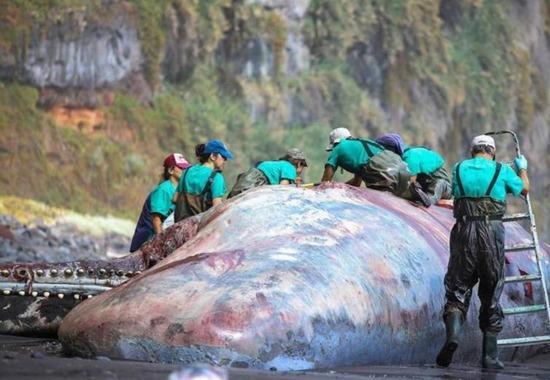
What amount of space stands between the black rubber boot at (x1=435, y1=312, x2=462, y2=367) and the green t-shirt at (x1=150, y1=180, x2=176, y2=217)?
4345 millimetres

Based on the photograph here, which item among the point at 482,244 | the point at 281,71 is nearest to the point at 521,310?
the point at 482,244

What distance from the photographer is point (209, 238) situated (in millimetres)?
9578

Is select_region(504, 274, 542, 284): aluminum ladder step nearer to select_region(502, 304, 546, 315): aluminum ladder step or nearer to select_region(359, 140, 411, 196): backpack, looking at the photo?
select_region(502, 304, 546, 315): aluminum ladder step

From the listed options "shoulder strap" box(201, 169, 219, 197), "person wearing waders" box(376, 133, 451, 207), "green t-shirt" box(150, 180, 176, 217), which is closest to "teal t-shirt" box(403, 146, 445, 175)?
"person wearing waders" box(376, 133, 451, 207)

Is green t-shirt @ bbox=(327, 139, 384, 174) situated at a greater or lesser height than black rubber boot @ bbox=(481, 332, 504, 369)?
greater

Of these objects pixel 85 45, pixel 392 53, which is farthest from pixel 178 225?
pixel 392 53

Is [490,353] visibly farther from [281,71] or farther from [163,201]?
[281,71]

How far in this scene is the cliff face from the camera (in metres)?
40.8

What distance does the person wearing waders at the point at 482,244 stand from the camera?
1015 cm

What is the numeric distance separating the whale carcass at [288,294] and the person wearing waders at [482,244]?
21cm

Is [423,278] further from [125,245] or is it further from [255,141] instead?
[255,141]

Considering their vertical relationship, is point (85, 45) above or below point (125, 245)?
above

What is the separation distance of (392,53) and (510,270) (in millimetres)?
39143

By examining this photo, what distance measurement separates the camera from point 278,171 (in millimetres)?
13367
